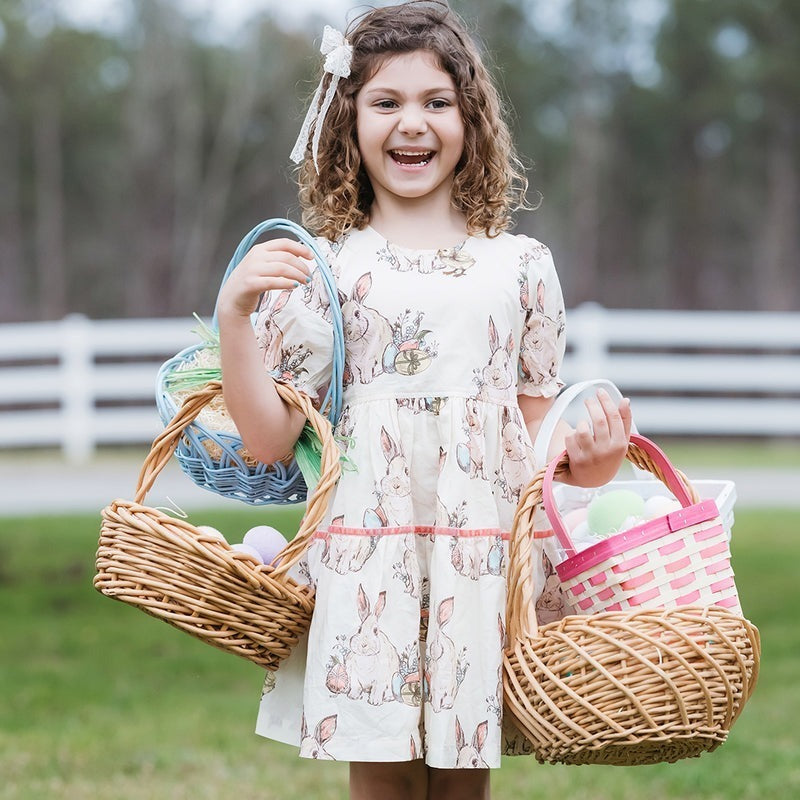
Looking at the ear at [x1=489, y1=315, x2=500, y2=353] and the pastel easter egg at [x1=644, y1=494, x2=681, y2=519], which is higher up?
the ear at [x1=489, y1=315, x2=500, y2=353]

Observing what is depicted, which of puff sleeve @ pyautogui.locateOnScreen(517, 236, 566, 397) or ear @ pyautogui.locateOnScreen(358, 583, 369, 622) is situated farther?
puff sleeve @ pyautogui.locateOnScreen(517, 236, 566, 397)

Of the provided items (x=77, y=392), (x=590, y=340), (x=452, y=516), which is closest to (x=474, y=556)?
(x=452, y=516)

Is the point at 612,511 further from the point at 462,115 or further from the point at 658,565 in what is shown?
the point at 462,115

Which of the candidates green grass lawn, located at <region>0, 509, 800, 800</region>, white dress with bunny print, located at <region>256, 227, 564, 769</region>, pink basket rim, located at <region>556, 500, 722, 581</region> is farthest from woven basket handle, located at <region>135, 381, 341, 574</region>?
green grass lawn, located at <region>0, 509, 800, 800</region>

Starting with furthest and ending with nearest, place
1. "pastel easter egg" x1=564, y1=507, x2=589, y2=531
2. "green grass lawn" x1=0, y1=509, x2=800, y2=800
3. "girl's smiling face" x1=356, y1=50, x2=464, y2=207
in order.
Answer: "green grass lawn" x1=0, y1=509, x2=800, y2=800 < "pastel easter egg" x1=564, y1=507, x2=589, y2=531 < "girl's smiling face" x1=356, y1=50, x2=464, y2=207

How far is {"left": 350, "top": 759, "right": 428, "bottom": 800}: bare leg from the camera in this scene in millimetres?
2367

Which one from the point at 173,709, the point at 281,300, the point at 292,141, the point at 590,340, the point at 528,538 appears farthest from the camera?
the point at 292,141

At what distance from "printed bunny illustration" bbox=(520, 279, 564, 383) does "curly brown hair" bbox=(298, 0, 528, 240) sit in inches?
6.9

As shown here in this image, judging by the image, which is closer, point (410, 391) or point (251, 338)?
point (251, 338)

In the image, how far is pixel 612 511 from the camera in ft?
7.88

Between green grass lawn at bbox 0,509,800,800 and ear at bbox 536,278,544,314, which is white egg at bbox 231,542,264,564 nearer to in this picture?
ear at bbox 536,278,544,314

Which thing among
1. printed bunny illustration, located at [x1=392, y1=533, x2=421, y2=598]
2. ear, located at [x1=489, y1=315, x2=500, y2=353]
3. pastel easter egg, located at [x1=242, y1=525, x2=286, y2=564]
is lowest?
printed bunny illustration, located at [x1=392, y1=533, x2=421, y2=598]

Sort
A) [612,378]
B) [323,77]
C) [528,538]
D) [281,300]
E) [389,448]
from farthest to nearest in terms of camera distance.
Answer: [612,378] → [323,77] → [281,300] → [389,448] → [528,538]

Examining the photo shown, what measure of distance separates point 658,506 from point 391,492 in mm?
534
